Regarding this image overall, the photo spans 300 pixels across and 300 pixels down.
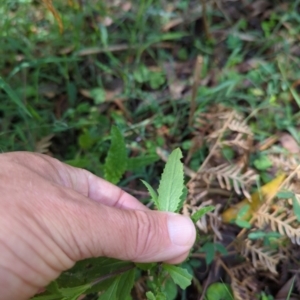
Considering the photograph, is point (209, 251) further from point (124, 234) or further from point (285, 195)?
point (124, 234)

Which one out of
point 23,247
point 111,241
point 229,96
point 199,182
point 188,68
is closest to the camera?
point 23,247

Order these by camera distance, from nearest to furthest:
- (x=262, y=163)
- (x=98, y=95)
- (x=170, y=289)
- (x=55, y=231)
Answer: (x=55, y=231) < (x=170, y=289) < (x=262, y=163) < (x=98, y=95)

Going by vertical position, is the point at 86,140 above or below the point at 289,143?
above

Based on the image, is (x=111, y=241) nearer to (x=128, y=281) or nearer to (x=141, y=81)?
(x=128, y=281)

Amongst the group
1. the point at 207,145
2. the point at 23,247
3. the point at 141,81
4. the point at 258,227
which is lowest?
the point at 258,227

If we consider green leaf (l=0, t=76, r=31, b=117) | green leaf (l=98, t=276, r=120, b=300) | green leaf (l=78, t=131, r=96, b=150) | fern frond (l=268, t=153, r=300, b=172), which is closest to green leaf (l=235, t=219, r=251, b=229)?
fern frond (l=268, t=153, r=300, b=172)

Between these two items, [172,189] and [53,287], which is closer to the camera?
[53,287]

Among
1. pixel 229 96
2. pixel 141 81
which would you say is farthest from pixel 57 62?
pixel 229 96

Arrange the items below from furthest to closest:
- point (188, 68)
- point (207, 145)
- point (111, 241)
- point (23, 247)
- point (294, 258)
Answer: point (188, 68), point (207, 145), point (294, 258), point (111, 241), point (23, 247)

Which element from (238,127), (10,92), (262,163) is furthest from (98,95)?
(262,163)
